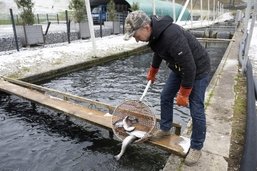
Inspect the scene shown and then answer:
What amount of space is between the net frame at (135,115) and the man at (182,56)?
577 mm

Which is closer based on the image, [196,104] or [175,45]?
[175,45]

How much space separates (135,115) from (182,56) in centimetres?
141

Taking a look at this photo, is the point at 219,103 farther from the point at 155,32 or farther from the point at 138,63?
the point at 138,63

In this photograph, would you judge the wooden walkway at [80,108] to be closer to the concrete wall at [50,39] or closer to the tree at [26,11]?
the concrete wall at [50,39]

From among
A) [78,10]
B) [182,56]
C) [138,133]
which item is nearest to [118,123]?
[138,133]

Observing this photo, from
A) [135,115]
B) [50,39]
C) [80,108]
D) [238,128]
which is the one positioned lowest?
[238,128]

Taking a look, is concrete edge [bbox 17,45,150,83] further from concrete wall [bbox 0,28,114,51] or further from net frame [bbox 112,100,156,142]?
net frame [bbox 112,100,156,142]

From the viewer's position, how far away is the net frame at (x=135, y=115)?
370cm

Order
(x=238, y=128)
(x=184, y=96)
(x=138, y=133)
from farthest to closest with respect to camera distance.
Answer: (x=238, y=128) → (x=138, y=133) → (x=184, y=96)

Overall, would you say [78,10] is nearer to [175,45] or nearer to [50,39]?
[50,39]

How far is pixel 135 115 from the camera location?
3.83 m

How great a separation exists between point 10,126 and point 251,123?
4268mm

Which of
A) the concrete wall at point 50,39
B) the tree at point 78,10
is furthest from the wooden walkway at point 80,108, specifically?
the tree at point 78,10

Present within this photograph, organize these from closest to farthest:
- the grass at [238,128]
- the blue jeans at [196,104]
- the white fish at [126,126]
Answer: the blue jeans at [196,104] < the grass at [238,128] < the white fish at [126,126]
